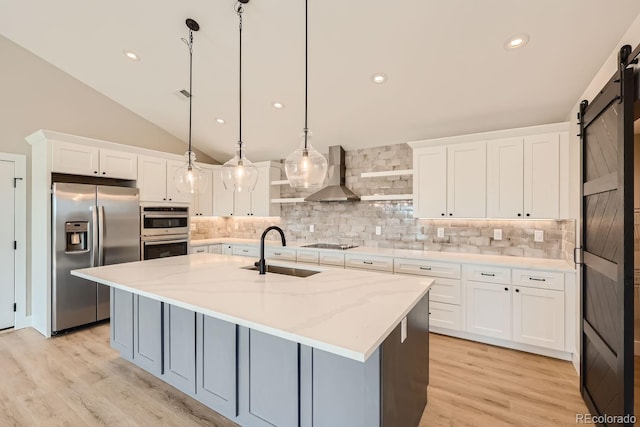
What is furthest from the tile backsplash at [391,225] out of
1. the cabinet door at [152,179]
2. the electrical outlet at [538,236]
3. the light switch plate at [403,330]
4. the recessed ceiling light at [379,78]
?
the light switch plate at [403,330]

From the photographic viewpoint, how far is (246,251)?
5.09 metres

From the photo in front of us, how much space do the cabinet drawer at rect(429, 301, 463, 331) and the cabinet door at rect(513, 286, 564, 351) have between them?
0.52 meters

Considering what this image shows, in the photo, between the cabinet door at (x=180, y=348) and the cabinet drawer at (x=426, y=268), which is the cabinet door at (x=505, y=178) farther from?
the cabinet door at (x=180, y=348)

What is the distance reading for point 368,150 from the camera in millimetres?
4531

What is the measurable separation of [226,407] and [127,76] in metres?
4.00

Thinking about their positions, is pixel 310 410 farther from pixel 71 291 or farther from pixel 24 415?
pixel 71 291

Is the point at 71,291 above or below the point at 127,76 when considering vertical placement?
below

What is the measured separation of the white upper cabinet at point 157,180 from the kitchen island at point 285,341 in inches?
80.1

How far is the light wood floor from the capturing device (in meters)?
2.05

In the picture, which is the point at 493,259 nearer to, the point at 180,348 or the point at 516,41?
the point at 516,41

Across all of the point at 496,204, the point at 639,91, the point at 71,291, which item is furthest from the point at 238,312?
the point at 71,291

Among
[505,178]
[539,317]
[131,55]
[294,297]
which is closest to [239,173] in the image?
[294,297]

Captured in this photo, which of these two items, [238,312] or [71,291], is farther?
[71,291]

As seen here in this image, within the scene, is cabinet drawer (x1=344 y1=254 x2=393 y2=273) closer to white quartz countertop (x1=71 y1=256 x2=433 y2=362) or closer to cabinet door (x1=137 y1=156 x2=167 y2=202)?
white quartz countertop (x1=71 y1=256 x2=433 y2=362)
